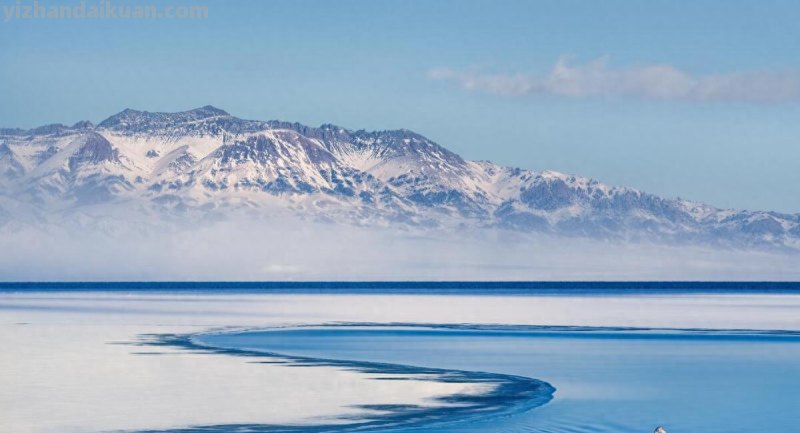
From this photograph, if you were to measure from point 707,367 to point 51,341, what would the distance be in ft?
96.8

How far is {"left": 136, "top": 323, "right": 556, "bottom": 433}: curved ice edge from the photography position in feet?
99.1

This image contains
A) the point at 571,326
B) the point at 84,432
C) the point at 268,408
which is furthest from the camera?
the point at 571,326

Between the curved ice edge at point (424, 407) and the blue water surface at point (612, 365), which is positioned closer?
the curved ice edge at point (424, 407)

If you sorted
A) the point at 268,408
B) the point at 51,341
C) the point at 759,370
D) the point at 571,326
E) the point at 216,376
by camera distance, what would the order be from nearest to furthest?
the point at 268,408
the point at 216,376
the point at 759,370
the point at 51,341
the point at 571,326

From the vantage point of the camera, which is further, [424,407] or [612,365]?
[612,365]

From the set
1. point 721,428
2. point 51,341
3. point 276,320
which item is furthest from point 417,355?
point 276,320

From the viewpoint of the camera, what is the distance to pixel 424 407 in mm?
34094

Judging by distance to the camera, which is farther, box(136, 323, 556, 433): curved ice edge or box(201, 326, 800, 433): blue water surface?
box(201, 326, 800, 433): blue water surface

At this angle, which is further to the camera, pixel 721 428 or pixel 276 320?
pixel 276 320

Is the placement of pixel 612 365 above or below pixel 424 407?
above

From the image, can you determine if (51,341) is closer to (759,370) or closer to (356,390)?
(356,390)

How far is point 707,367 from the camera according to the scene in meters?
47.7

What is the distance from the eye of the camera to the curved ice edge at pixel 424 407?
99.1 feet

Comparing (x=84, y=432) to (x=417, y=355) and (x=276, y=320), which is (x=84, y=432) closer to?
(x=417, y=355)
